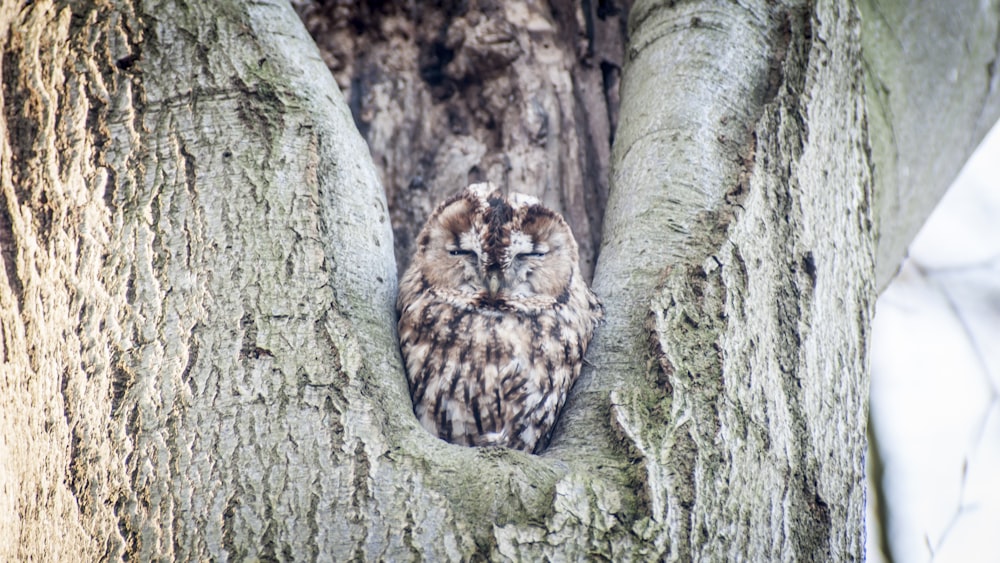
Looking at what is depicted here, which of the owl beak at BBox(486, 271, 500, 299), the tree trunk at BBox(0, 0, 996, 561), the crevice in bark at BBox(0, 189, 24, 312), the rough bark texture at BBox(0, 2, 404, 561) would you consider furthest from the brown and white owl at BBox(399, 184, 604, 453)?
the crevice in bark at BBox(0, 189, 24, 312)

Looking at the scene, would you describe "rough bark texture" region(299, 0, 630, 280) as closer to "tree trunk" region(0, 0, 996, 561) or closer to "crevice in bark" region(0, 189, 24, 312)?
"tree trunk" region(0, 0, 996, 561)

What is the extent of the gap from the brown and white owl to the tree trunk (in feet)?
0.99

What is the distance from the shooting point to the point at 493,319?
2.58 m

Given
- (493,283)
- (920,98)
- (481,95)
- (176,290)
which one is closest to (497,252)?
(493,283)

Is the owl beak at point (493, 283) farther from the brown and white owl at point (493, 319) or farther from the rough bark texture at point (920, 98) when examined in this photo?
the rough bark texture at point (920, 98)

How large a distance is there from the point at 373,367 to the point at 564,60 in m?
1.78

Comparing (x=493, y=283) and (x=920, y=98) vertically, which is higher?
(x=920, y=98)

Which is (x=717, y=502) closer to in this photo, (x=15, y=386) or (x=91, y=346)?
(x=91, y=346)

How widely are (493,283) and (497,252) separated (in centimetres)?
11

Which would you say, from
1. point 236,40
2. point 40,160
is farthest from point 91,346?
point 236,40

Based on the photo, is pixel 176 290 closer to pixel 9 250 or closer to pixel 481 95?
pixel 9 250

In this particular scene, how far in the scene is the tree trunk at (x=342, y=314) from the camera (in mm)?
1607

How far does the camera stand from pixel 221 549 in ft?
5.00

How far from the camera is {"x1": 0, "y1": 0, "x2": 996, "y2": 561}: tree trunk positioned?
1.61 meters
